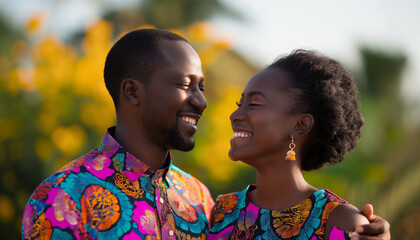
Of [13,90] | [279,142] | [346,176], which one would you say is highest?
[279,142]

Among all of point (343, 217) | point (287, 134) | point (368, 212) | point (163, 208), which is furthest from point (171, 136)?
point (368, 212)

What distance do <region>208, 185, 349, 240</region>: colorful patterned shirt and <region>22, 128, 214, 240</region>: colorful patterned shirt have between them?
0.15 metres

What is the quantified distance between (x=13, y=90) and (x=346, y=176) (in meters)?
4.36

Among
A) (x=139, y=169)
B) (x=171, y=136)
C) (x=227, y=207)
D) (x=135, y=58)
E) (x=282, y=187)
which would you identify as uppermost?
(x=135, y=58)

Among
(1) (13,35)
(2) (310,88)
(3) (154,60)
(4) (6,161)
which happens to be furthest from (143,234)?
(1) (13,35)

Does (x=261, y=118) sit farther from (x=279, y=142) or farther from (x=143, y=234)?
(x=143, y=234)

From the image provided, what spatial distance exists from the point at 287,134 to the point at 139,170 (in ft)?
3.06

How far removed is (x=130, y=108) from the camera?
3746 mm

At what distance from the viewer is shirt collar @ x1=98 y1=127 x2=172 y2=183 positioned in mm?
3508

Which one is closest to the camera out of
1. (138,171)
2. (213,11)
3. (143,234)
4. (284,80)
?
(143,234)

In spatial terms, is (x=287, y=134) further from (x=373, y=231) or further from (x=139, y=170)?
(x=139, y=170)

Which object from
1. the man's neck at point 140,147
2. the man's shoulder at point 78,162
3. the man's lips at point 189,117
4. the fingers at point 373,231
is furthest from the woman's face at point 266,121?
the man's shoulder at point 78,162

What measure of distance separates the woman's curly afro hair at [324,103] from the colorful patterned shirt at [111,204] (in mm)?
861

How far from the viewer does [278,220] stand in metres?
3.56
